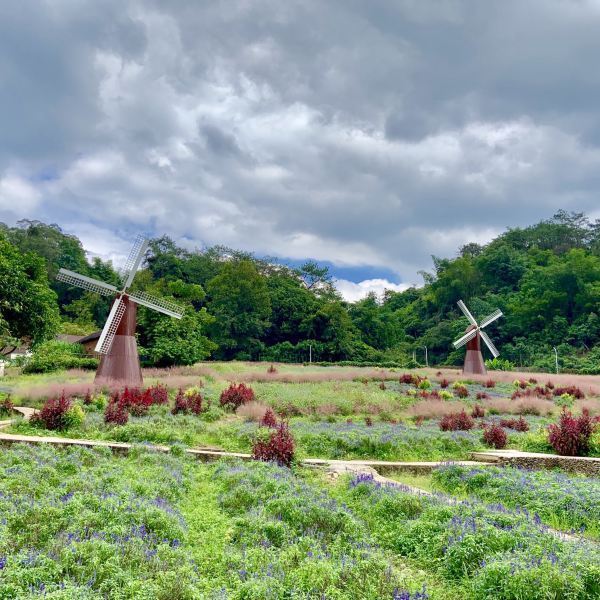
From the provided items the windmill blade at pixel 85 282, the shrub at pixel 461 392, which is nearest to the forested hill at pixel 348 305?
the windmill blade at pixel 85 282

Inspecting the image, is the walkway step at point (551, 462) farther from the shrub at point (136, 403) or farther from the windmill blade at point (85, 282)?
the windmill blade at point (85, 282)

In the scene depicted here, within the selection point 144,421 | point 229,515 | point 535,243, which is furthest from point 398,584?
point 535,243

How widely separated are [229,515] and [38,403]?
12562 mm

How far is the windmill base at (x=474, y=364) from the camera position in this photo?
36156 mm

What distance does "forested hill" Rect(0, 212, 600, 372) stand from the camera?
59.7 meters

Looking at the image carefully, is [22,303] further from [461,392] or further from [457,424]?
[461,392]

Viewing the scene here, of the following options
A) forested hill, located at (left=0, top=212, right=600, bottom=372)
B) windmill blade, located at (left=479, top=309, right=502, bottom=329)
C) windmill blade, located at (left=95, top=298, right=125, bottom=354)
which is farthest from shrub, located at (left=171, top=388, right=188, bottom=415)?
forested hill, located at (left=0, top=212, right=600, bottom=372)

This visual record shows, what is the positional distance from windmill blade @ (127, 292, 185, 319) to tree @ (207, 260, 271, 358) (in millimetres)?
31978

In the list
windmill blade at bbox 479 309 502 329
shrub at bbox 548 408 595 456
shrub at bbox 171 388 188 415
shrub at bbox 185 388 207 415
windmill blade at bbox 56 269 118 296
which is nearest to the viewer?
shrub at bbox 548 408 595 456

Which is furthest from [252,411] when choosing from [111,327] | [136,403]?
[111,327]

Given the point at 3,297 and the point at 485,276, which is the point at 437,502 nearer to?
the point at 3,297

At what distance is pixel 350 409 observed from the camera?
19.2 metres

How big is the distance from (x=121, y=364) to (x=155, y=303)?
4.82 m

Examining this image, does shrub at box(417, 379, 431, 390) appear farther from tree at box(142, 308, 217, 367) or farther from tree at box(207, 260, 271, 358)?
tree at box(207, 260, 271, 358)
